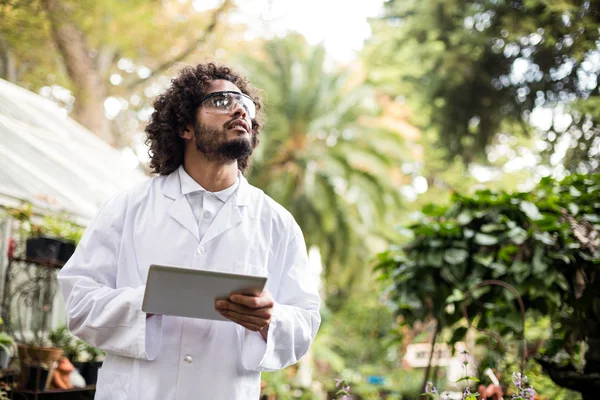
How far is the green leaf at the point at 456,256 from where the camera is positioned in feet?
13.9

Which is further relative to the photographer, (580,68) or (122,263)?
(580,68)

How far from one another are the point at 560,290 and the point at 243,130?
108 inches

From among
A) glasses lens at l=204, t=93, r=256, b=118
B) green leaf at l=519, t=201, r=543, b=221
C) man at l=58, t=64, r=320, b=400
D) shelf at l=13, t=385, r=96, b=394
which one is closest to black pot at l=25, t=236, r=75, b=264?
shelf at l=13, t=385, r=96, b=394

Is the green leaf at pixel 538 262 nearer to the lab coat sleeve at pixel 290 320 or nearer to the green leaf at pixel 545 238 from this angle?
the green leaf at pixel 545 238

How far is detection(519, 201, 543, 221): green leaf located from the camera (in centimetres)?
404

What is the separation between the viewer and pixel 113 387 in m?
1.96

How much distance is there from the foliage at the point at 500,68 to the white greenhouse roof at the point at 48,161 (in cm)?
394

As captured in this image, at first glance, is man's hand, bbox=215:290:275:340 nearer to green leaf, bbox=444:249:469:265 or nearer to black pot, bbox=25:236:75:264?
green leaf, bbox=444:249:469:265

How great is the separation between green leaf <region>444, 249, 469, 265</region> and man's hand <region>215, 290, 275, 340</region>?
102 inches

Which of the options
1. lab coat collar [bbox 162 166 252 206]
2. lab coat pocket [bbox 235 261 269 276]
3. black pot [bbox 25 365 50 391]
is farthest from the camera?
black pot [bbox 25 365 50 391]

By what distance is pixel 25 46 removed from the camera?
1015cm

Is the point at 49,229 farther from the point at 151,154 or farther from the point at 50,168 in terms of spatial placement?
the point at 151,154

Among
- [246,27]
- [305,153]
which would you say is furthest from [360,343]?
[246,27]

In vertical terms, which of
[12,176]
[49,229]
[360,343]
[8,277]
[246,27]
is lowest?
[360,343]
